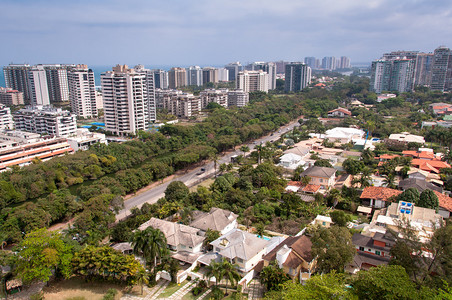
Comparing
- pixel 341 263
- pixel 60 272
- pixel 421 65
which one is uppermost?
pixel 421 65

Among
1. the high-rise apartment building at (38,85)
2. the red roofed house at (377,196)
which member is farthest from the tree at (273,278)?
the high-rise apartment building at (38,85)

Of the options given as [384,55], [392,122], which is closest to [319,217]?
[392,122]

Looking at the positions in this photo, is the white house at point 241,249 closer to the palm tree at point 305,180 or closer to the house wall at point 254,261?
the house wall at point 254,261

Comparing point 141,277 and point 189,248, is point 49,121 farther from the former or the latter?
point 141,277

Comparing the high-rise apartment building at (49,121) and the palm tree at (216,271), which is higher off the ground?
the high-rise apartment building at (49,121)

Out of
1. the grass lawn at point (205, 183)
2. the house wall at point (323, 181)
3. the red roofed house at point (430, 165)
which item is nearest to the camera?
the house wall at point (323, 181)

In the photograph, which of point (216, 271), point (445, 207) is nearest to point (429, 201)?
point (445, 207)

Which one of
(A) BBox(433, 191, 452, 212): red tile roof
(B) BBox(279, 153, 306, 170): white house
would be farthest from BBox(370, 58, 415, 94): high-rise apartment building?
(A) BBox(433, 191, 452, 212): red tile roof

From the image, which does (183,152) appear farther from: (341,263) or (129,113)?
(341,263)
